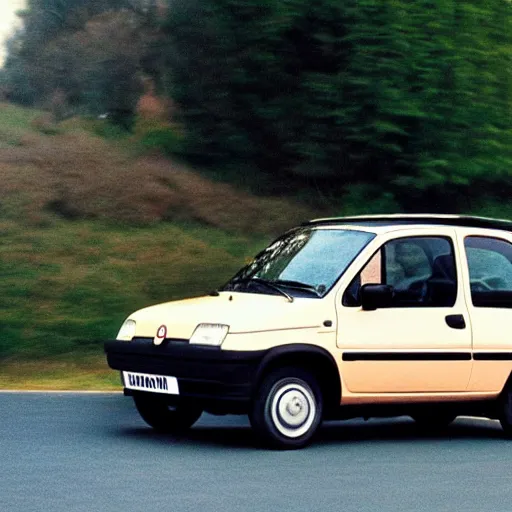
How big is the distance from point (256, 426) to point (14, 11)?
19.1 m

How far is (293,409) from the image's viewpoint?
10.5m

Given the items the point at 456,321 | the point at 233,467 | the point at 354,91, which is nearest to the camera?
the point at 233,467

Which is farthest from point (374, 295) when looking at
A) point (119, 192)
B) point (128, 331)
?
point (119, 192)

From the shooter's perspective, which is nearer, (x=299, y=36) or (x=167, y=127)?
(x=299, y=36)

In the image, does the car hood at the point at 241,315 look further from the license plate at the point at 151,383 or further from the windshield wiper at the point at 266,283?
Answer: the license plate at the point at 151,383

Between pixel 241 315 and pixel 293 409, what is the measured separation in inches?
31.8

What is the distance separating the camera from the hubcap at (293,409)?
10430 millimetres

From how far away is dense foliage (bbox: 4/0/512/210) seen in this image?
2241 cm

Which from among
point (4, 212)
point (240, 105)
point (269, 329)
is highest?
point (240, 105)

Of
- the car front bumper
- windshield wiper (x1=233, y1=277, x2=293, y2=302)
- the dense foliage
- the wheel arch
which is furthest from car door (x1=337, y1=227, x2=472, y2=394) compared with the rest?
the dense foliage

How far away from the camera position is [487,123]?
2316 centimetres

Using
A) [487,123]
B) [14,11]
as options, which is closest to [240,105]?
[487,123]

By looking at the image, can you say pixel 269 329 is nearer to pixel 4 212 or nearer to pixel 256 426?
pixel 256 426

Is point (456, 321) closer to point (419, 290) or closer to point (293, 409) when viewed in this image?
point (419, 290)
